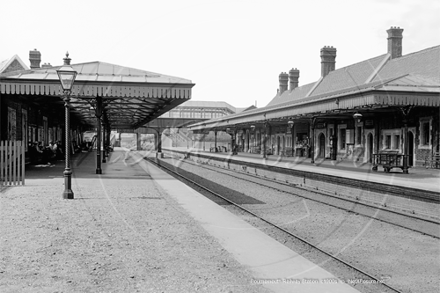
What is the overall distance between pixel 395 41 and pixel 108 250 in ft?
99.6

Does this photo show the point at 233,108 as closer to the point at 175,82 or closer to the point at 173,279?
the point at 175,82

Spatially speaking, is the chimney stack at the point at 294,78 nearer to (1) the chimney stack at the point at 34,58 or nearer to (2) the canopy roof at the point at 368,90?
(2) the canopy roof at the point at 368,90

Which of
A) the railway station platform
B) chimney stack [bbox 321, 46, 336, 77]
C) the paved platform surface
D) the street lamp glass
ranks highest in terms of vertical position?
chimney stack [bbox 321, 46, 336, 77]

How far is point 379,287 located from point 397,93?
13667mm

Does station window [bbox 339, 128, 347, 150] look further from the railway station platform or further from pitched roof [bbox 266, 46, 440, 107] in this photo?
the railway station platform

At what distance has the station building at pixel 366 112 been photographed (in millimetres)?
18516

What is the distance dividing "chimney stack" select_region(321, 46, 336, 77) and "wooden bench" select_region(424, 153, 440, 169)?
837 inches

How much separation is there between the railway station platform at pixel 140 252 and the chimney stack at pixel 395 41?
84.1 ft

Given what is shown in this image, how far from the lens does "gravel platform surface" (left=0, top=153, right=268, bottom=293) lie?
5.35 m

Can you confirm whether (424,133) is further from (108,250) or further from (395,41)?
(108,250)

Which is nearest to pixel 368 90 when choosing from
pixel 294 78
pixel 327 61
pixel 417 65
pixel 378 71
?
pixel 417 65

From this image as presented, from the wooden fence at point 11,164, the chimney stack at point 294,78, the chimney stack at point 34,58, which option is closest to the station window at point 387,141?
the wooden fence at point 11,164

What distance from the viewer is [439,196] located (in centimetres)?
1106

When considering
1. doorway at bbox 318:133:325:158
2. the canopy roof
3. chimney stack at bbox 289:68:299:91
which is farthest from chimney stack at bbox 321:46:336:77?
doorway at bbox 318:133:325:158
